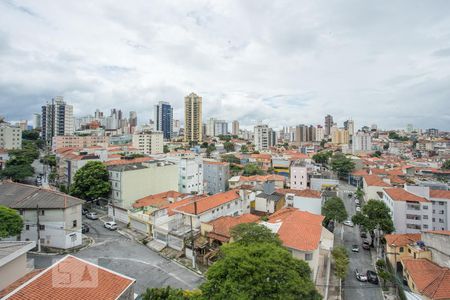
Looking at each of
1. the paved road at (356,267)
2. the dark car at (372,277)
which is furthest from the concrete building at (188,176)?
the dark car at (372,277)

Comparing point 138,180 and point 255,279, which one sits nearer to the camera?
point 255,279

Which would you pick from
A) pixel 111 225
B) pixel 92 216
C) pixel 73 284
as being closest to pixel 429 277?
pixel 73 284

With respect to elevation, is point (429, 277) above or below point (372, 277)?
above

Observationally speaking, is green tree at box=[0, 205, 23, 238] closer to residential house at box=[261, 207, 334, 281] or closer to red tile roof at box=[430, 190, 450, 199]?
residential house at box=[261, 207, 334, 281]

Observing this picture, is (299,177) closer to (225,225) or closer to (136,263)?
(225,225)

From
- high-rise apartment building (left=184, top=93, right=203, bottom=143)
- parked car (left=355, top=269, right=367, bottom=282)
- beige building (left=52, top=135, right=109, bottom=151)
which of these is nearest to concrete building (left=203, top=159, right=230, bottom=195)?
parked car (left=355, top=269, right=367, bottom=282)

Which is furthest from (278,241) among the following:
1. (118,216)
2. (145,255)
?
(118,216)

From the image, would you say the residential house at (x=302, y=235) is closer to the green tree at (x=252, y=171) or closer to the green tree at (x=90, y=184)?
the green tree at (x=90, y=184)

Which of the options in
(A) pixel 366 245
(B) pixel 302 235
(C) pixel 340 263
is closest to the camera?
(B) pixel 302 235
